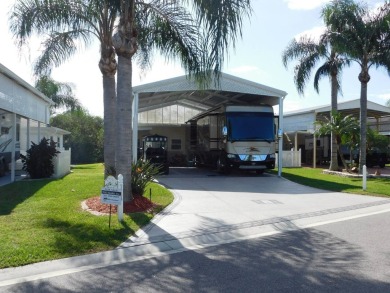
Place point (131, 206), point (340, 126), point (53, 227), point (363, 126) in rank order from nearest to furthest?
point (53, 227), point (131, 206), point (363, 126), point (340, 126)

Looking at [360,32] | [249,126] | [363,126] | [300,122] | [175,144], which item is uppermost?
[360,32]

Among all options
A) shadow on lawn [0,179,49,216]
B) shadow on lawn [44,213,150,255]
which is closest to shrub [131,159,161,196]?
shadow on lawn [44,213,150,255]

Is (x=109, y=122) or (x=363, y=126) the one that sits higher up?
(x=363, y=126)

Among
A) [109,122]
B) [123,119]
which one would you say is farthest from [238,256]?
[109,122]

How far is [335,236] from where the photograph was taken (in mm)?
7805

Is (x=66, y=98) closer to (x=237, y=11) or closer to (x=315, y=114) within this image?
(x=315, y=114)

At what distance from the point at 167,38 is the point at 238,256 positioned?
7628 mm

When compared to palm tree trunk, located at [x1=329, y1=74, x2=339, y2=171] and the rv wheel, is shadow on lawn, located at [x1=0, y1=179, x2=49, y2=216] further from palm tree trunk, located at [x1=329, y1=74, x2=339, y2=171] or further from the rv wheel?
palm tree trunk, located at [x1=329, y1=74, x2=339, y2=171]

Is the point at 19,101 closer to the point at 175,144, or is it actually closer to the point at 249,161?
the point at 249,161

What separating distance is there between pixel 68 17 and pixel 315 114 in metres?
22.8

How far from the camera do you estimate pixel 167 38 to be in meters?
12.1

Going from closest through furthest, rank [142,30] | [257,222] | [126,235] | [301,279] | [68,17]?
[301,279] < [126,235] < [257,222] < [68,17] < [142,30]

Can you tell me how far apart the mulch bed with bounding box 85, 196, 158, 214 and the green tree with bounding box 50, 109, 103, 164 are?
30.0m

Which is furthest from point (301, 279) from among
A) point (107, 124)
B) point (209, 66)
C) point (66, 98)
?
point (66, 98)
